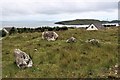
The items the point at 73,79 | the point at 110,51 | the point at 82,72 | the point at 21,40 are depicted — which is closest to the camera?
the point at 73,79

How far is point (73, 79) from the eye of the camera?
20.0 m

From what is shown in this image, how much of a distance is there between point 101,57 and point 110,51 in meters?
2.17

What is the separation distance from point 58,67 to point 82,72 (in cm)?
230

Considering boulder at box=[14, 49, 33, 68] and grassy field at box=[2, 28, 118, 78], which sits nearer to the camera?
grassy field at box=[2, 28, 118, 78]

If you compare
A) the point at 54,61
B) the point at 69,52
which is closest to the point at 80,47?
the point at 69,52

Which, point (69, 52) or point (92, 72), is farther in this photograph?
point (69, 52)

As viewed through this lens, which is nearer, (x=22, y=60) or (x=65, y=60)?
A: (x=22, y=60)

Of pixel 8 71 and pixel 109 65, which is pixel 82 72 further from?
pixel 8 71

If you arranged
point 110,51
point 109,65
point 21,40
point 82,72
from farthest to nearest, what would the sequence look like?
1. point 21,40
2. point 110,51
3. point 109,65
4. point 82,72

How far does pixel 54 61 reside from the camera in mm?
24547

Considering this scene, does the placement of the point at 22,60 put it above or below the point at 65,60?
above

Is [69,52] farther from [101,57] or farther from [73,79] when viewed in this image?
[73,79]

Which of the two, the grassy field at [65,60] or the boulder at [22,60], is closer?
the grassy field at [65,60]

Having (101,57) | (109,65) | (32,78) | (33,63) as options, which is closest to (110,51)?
(101,57)
